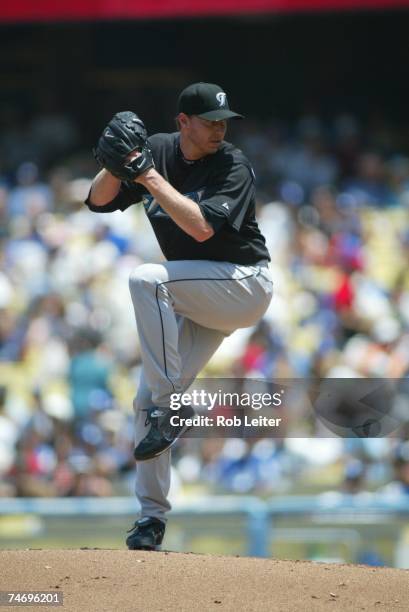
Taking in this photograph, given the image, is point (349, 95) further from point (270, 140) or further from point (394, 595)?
point (394, 595)

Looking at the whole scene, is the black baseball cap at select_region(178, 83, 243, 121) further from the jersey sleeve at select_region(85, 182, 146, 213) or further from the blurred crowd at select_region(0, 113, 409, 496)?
the blurred crowd at select_region(0, 113, 409, 496)

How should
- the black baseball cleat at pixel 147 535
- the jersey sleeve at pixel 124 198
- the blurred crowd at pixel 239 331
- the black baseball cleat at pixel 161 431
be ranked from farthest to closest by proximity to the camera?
the blurred crowd at pixel 239 331
the black baseball cleat at pixel 147 535
the jersey sleeve at pixel 124 198
the black baseball cleat at pixel 161 431

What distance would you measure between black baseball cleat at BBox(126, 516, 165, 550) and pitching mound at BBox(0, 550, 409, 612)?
0.19 m

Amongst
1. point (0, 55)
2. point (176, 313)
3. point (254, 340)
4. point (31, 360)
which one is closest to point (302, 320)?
point (254, 340)

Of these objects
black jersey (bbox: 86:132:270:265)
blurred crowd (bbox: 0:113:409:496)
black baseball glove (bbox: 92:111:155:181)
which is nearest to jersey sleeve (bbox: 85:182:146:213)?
black jersey (bbox: 86:132:270:265)

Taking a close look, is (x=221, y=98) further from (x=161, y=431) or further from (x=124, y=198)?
(x=161, y=431)

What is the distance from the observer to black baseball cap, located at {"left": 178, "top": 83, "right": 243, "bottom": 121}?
4.77m

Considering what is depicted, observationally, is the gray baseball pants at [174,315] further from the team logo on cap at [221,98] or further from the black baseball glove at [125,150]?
the team logo on cap at [221,98]

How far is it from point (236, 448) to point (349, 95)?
7.39 m

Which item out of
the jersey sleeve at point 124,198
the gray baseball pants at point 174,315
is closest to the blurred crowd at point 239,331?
the gray baseball pants at point 174,315

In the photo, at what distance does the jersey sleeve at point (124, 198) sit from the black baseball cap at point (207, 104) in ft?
1.31

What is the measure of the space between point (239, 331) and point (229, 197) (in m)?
4.76

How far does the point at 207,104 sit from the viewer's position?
4.79 m

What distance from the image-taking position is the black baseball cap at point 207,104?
477 centimetres
